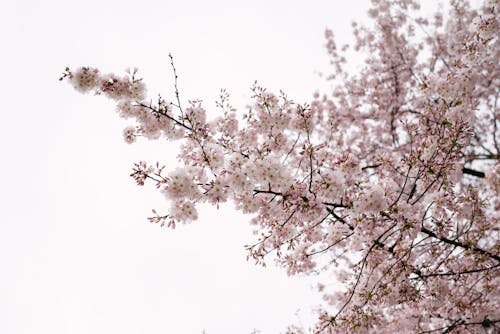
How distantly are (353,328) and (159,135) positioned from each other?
3160mm

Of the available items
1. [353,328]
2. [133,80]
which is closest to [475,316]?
[353,328]

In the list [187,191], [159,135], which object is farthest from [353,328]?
[159,135]

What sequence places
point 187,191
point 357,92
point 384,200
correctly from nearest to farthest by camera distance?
1. point 187,191
2. point 384,200
3. point 357,92

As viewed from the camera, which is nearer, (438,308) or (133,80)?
(133,80)

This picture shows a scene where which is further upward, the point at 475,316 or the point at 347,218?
the point at 347,218

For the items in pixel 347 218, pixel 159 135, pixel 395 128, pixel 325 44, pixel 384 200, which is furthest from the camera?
pixel 325 44

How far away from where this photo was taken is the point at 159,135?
13.6 ft

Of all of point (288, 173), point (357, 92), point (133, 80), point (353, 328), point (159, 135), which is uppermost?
point (357, 92)

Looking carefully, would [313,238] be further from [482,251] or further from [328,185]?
[482,251]

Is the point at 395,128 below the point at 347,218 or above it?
above

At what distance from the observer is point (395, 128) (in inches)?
416

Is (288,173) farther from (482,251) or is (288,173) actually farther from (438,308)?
(438,308)

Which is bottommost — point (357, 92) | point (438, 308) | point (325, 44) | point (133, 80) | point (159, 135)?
point (438, 308)

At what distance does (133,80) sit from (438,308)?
5199 mm
